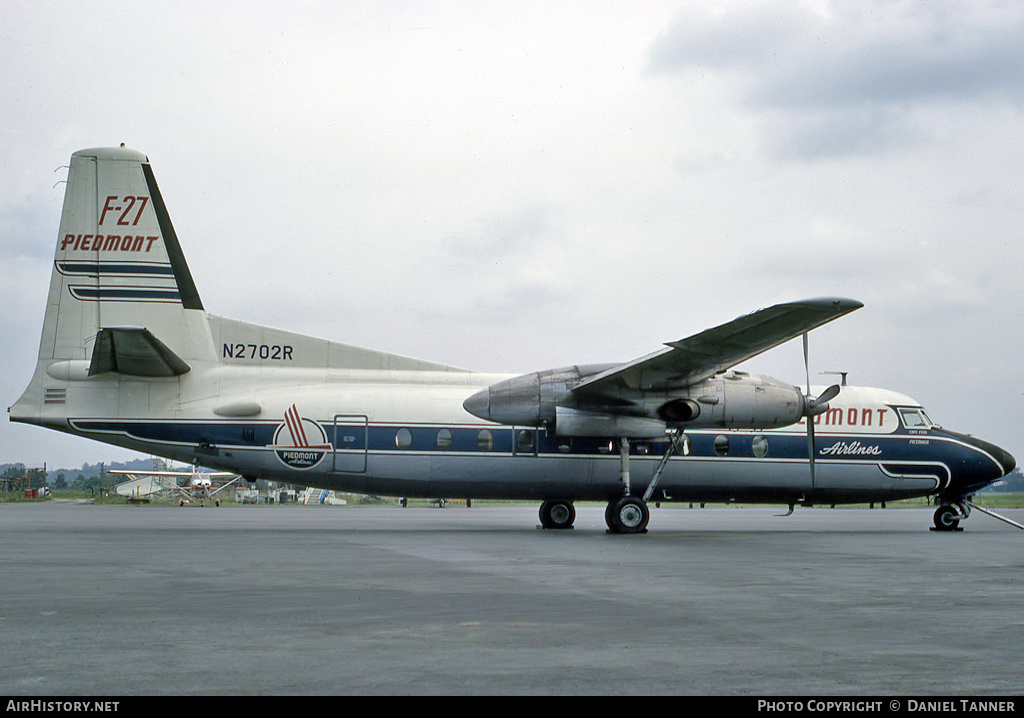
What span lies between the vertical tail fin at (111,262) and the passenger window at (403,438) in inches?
178

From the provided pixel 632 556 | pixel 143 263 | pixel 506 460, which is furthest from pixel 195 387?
pixel 632 556

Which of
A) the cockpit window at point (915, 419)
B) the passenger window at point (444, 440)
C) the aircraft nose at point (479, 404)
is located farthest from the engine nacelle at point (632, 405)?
the cockpit window at point (915, 419)

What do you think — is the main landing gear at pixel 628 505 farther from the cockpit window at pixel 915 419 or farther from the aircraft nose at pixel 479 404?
the cockpit window at pixel 915 419

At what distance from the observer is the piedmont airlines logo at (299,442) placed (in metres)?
18.7

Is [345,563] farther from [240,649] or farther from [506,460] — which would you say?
[506,460]

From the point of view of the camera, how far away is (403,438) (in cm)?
1933

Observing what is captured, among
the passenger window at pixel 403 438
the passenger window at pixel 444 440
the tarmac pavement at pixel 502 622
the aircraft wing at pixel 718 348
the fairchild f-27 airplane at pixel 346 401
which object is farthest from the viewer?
the passenger window at pixel 444 440

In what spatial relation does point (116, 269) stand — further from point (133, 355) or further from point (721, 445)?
point (721, 445)

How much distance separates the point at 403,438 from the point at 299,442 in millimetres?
2162

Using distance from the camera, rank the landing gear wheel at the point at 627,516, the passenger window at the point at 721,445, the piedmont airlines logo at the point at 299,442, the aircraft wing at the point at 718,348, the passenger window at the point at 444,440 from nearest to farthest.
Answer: the aircraft wing at the point at 718,348 → the piedmont airlines logo at the point at 299,442 → the landing gear wheel at the point at 627,516 → the passenger window at the point at 444,440 → the passenger window at the point at 721,445

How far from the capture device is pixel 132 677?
5035 mm

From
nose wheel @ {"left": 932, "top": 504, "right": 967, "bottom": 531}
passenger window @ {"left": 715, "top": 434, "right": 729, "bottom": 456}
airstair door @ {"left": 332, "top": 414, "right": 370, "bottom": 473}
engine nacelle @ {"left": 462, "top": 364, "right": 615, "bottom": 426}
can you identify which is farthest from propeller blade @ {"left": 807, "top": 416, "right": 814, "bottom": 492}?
airstair door @ {"left": 332, "top": 414, "right": 370, "bottom": 473}

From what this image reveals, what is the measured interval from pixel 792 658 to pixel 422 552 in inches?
356

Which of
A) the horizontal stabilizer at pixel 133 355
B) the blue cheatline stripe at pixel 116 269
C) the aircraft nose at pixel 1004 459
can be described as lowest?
the aircraft nose at pixel 1004 459
